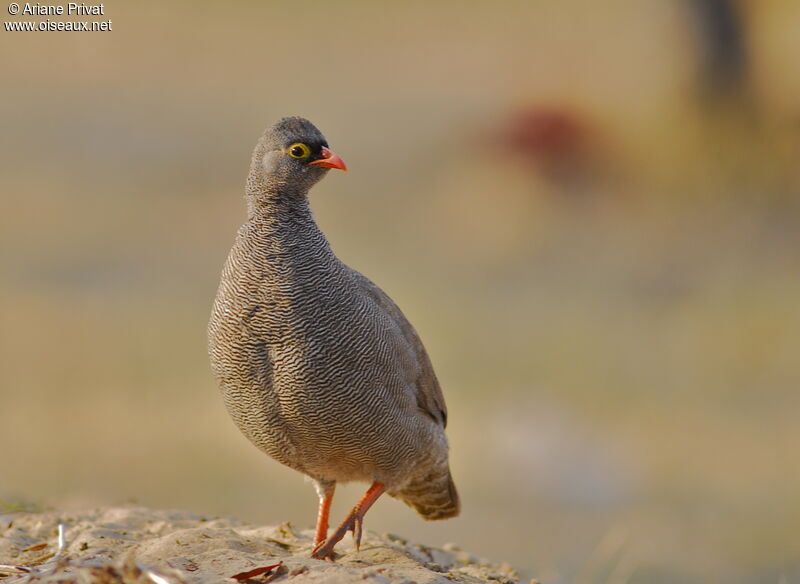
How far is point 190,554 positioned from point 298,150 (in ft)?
7.74

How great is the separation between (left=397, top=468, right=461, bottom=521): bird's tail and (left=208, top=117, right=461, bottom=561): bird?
0.64m

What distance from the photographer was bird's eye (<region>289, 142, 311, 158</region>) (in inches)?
285

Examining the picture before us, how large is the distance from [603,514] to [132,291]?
6.64 meters

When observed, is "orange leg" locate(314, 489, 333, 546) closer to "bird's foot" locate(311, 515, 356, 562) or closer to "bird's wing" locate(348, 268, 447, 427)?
"bird's foot" locate(311, 515, 356, 562)

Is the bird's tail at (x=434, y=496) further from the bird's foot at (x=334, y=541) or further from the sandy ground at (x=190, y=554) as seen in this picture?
the bird's foot at (x=334, y=541)

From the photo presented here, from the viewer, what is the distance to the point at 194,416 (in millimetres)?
13102

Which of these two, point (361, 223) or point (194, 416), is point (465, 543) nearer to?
point (194, 416)

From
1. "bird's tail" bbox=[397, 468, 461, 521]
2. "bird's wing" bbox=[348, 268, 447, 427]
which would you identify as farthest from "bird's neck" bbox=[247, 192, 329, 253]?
"bird's tail" bbox=[397, 468, 461, 521]

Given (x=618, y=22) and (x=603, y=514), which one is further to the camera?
(x=618, y=22)

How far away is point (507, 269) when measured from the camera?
1733cm

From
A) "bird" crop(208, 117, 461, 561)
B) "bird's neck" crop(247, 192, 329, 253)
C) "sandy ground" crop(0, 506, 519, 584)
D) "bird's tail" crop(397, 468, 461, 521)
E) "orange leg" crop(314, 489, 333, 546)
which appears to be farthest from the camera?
"bird's tail" crop(397, 468, 461, 521)

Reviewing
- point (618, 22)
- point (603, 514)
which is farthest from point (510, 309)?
point (618, 22)

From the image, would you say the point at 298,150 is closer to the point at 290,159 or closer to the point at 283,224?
the point at 290,159

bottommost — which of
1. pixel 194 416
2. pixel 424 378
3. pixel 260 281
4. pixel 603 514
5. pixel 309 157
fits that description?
pixel 603 514
